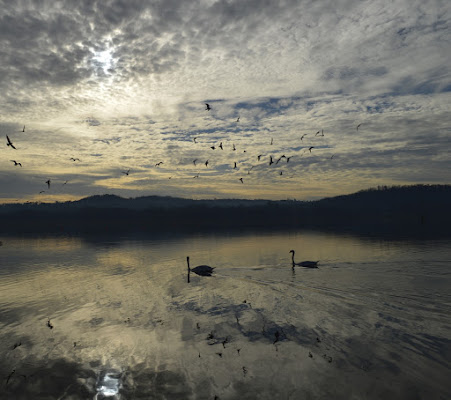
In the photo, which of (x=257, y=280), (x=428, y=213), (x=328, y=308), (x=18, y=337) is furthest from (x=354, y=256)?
(x=428, y=213)

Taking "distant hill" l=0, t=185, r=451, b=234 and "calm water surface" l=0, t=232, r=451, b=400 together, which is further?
"distant hill" l=0, t=185, r=451, b=234

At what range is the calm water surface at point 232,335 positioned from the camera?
37.7 ft

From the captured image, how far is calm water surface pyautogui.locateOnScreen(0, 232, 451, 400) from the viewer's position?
37.7 feet

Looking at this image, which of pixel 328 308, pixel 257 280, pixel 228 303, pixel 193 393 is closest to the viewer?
pixel 193 393

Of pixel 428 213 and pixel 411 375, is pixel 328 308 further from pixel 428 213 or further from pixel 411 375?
pixel 428 213

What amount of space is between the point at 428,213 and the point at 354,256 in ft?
435

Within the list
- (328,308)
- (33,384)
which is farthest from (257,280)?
(33,384)

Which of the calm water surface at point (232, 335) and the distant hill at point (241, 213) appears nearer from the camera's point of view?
the calm water surface at point (232, 335)

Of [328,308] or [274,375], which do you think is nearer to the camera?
[274,375]

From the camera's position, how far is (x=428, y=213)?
14788cm

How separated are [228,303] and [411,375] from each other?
11.9m

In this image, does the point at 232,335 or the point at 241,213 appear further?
the point at 241,213

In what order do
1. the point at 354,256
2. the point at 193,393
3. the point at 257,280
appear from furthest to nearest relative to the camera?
the point at 354,256
the point at 257,280
the point at 193,393

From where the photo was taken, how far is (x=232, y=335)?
15891mm
